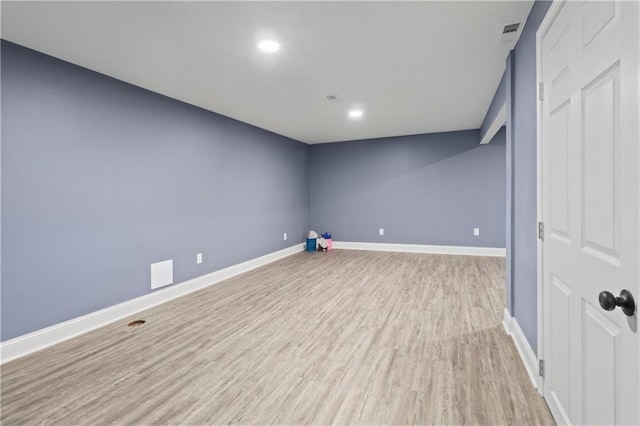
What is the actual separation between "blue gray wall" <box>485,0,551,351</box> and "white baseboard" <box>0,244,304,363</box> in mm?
3481

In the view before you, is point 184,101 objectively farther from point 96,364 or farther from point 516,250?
point 516,250

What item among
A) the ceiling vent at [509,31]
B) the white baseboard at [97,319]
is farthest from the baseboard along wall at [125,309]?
the ceiling vent at [509,31]

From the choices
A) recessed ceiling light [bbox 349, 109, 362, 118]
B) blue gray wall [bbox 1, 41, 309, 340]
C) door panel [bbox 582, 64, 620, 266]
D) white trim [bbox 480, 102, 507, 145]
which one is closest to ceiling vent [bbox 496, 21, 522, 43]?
white trim [bbox 480, 102, 507, 145]

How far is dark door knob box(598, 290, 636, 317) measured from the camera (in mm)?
879

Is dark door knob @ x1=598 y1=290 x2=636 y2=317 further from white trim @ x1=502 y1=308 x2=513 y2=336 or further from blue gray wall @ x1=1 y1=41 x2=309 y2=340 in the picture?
blue gray wall @ x1=1 y1=41 x2=309 y2=340

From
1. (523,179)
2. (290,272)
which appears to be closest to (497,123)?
(523,179)

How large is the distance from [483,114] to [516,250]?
3.02 meters

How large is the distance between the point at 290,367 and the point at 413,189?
4857 mm

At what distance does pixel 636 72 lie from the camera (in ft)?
2.85

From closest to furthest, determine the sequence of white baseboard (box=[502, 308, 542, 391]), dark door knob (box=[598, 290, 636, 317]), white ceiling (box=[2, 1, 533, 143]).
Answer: dark door knob (box=[598, 290, 636, 317])
white baseboard (box=[502, 308, 542, 391])
white ceiling (box=[2, 1, 533, 143])

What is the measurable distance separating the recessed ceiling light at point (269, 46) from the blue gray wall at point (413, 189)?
425cm

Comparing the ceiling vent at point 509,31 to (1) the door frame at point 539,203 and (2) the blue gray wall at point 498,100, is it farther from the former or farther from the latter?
(2) the blue gray wall at point 498,100

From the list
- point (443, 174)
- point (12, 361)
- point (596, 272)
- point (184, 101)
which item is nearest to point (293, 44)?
point (184, 101)

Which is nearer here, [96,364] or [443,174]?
[96,364]
